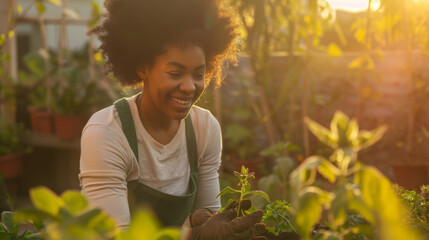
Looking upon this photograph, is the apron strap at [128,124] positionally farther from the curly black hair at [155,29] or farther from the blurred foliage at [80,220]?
the blurred foliage at [80,220]

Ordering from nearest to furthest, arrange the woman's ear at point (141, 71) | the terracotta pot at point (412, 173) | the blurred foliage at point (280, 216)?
the blurred foliage at point (280, 216), the woman's ear at point (141, 71), the terracotta pot at point (412, 173)

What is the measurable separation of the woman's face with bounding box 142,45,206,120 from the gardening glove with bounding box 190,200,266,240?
0.56 meters

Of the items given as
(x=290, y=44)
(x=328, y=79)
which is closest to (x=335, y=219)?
(x=290, y=44)

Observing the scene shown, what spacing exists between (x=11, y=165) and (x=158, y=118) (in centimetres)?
295

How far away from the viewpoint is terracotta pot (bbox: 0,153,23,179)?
13.8ft

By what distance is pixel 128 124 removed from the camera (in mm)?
1678

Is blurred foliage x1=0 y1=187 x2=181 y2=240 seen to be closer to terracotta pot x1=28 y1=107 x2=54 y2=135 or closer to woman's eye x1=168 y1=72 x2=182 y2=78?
woman's eye x1=168 y1=72 x2=182 y2=78

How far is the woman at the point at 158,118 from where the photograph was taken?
5.11 feet

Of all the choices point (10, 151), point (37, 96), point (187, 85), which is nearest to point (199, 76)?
point (187, 85)

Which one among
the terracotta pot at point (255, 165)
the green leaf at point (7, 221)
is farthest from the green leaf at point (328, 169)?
the terracotta pot at point (255, 165)

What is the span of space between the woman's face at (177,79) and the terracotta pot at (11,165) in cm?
290

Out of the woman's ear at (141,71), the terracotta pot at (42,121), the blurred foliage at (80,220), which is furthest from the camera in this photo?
the terracotta pot at (42,121)

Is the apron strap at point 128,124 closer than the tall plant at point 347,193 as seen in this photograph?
No

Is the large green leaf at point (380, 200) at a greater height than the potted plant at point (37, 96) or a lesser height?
greater
